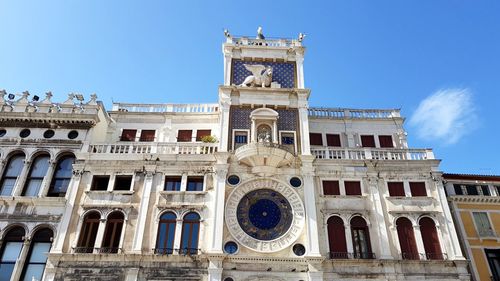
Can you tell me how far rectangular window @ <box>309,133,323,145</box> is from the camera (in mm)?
31328

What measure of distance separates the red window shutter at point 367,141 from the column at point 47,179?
72.4 feet

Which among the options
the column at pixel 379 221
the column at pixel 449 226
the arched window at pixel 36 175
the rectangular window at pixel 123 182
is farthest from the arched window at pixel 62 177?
the column at pixel 449 226

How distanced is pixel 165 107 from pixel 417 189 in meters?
19.4

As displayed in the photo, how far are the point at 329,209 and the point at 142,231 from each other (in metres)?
11.5

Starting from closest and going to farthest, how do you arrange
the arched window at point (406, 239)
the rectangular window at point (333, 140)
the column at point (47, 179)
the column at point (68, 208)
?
the column at point (68, 208) → the arched window at point (406, 239) → the column at point (47, 179) → the rectangular window at point (333, 140)

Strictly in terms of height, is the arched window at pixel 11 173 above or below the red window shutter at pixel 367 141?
below

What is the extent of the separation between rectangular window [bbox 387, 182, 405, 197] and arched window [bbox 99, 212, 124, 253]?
17215mm

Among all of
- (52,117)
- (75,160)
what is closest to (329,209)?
(75,160)

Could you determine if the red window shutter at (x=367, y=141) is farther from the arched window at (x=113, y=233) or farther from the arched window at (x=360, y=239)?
the arched window at (x=113, y=233)

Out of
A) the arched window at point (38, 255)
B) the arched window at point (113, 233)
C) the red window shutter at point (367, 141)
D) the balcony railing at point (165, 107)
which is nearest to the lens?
the arched window at point (38, 255)

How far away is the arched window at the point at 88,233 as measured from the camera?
79.9ft

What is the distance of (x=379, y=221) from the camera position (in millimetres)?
25703

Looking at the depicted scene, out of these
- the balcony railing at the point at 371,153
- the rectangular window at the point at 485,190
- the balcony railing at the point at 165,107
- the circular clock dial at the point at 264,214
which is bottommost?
the circular clock dial at the point at 264,214


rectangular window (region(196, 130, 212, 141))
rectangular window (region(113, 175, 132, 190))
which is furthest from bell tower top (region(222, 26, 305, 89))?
rectangular window (region(113, 175, 132, 190))
